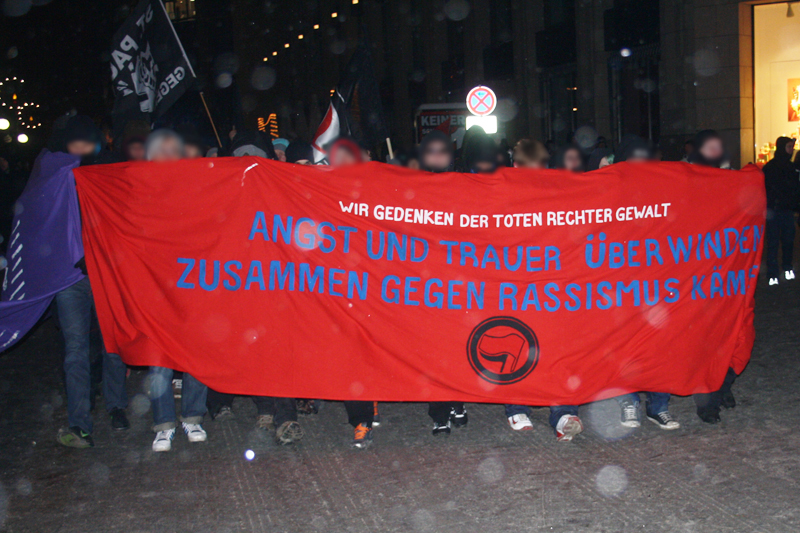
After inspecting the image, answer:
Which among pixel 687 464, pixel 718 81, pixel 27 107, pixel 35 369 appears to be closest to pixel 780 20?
pixel 718 81

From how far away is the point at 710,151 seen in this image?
539cm

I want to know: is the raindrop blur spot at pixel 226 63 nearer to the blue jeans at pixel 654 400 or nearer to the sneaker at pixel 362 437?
the sneaker at pixel 362 437

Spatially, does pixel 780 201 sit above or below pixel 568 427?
above

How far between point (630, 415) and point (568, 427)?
53cm

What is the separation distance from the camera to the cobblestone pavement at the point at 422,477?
12.7 feet

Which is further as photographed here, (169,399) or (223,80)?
(223,80)

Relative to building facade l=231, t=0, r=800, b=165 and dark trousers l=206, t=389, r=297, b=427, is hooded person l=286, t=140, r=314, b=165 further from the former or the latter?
dark trousers l=206, t=389, r=297, b=427

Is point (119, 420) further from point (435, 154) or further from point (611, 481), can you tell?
point (611, 481)

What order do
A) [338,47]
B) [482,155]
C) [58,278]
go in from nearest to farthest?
[58,278], [482,155], [338,47]

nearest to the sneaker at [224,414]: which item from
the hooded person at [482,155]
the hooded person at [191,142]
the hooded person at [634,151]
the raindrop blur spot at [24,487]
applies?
the raindrop blur spot at [24,487]

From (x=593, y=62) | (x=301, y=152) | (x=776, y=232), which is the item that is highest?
(x=593, y=62)

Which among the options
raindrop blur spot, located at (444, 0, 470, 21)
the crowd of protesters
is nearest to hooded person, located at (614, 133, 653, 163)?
the crowd of protesters

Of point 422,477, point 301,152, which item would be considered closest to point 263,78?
point 301,152

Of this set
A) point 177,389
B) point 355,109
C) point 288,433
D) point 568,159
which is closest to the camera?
point 288,433
